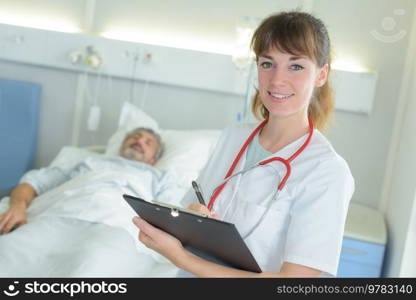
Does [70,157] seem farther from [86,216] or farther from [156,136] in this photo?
[86,216]

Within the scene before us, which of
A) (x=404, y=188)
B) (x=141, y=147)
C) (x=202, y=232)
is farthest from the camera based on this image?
(x=141, y=147)

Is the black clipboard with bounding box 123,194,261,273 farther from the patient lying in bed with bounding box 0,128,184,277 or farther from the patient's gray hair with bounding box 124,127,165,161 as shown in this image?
the patient's gray hair with bounding box 124,127,165,161

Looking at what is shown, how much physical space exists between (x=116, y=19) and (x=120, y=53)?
0.66 feet

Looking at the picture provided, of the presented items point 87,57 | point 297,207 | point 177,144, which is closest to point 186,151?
point 177,144

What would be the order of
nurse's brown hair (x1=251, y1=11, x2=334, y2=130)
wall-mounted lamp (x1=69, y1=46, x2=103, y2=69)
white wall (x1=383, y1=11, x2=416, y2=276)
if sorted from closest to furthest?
nurse's brown hair (x1=251, y1=11, x2=334, y2=130) < white wall (x1=383, y1=11, x2=416, y2=276) < wall-mounted lamp (x1=69, y1=46, x2=103, y2=69)

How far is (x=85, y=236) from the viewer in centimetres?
205

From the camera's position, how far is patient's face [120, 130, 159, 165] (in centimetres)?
268

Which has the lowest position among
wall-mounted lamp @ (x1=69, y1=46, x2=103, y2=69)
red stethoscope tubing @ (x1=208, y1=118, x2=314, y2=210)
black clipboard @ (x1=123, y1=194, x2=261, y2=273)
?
black clipboard @ (x1=123, y1=194, x2=261, y2=273)

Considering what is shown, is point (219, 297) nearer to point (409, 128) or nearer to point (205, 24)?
point (409, 128)

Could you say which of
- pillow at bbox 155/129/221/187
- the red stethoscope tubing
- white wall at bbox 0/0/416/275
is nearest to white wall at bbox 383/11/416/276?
white wall at bbox 0/0/416/275

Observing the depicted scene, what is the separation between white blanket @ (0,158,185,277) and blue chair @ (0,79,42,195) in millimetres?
665

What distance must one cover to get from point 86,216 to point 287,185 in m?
1.23

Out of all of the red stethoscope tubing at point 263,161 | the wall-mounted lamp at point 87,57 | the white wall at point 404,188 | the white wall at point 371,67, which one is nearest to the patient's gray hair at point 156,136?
the wall-mounted lamp at point 87,57

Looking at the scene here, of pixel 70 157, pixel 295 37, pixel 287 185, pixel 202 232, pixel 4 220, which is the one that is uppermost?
pixel 295 37
